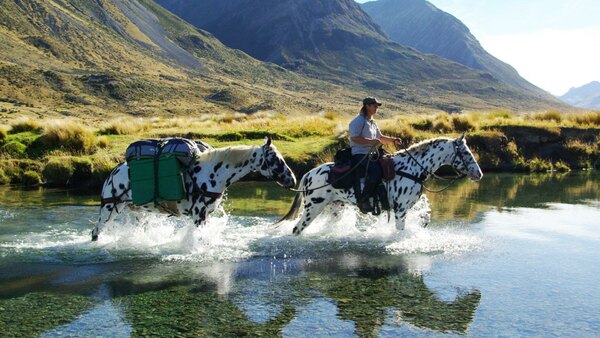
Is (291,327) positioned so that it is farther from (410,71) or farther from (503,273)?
(410,71)

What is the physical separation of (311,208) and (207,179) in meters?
2.27

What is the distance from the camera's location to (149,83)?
10381 cm

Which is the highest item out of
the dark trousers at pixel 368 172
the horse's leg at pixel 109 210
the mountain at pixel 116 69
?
the mountain at pixel 116 69

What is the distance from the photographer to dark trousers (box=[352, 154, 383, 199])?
37.2 ft

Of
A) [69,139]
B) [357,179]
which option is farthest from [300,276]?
[69,139]

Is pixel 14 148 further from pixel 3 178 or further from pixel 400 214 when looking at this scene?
pixel 400 214

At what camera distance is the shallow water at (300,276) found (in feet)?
24.3

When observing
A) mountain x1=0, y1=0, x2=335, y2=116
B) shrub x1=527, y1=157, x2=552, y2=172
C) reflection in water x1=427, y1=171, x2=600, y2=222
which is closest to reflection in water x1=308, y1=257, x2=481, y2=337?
reflection in water x1=427, y1=171, x2=600, y2=222

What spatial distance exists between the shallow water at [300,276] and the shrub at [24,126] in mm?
12971

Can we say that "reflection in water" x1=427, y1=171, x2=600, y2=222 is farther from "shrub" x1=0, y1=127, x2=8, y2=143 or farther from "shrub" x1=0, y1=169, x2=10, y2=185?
"shrub" x1=0, y1=127, x2=8, y2=143

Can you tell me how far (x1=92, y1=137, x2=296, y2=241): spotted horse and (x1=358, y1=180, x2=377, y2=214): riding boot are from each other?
1.35 m

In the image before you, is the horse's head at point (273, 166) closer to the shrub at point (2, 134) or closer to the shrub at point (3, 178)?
the shrub at point (3, 178)

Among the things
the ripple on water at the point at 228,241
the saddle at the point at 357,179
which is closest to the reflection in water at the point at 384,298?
the ripple on water at the point at 228,241

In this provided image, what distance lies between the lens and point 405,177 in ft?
37.9
